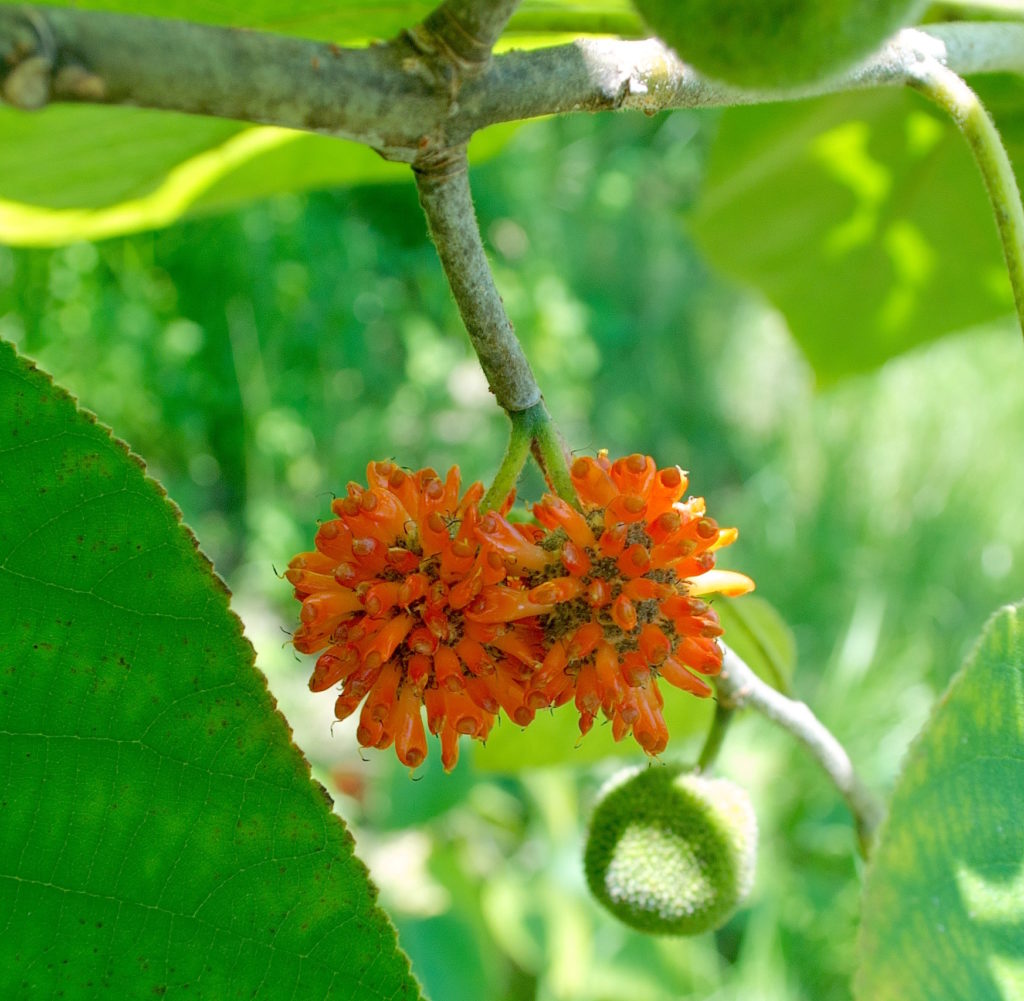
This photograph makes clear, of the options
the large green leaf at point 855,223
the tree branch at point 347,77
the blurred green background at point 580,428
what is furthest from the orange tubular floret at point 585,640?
the blurred green background at point 580,428

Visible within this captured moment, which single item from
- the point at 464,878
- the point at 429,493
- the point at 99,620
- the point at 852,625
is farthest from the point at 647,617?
the point at 852,625

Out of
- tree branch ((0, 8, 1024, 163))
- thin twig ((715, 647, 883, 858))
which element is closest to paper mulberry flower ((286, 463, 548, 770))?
thin twig ((715, 647, 883, 858))

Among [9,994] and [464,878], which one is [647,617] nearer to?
[9,994]

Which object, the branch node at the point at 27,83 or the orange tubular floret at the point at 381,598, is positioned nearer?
the branch node at the point at 27,83

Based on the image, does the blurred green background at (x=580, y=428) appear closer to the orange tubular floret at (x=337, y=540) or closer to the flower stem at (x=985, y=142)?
the orange tubular floret at (x=337, y=540)

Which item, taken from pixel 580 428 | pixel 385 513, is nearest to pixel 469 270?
pixel 385 513
